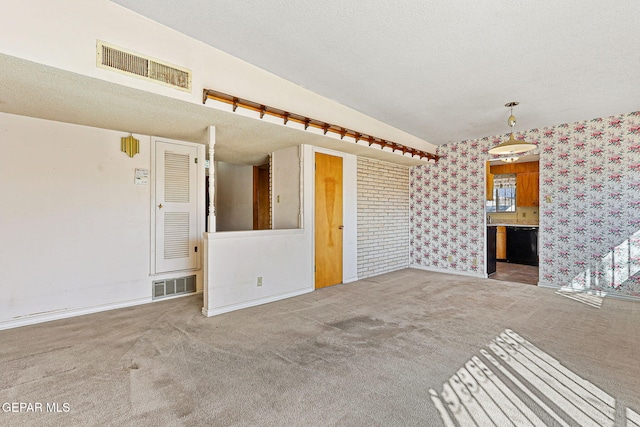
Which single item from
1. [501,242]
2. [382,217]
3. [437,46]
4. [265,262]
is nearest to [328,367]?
[265,262]

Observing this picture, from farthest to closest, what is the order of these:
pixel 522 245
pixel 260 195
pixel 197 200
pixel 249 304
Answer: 1. pixel 522 245
2. pixel 260 195
3. pixel 197 200
4. pixel 249 304

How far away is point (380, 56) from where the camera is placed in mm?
2916

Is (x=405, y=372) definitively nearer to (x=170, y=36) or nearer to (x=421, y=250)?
(x=170, y=36)

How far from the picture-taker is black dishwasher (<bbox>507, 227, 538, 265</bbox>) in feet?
22.7

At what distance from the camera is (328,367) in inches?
90.9

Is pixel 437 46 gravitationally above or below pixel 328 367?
above

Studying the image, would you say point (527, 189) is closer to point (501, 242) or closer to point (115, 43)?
point (501, 242)

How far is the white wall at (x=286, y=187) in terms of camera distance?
4.70 metres

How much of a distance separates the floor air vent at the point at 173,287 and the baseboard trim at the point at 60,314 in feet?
0.66

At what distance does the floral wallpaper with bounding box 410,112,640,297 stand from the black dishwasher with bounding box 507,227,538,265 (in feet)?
7.19

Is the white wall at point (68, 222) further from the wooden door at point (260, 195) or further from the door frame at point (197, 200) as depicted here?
the wooden door at point (260, 195)

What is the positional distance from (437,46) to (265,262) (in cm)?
317

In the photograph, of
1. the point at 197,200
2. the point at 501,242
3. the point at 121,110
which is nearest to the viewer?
the point at 121,110

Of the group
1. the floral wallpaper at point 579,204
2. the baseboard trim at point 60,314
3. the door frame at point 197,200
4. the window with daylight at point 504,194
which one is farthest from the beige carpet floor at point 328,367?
the window with daylight at point 504,194
